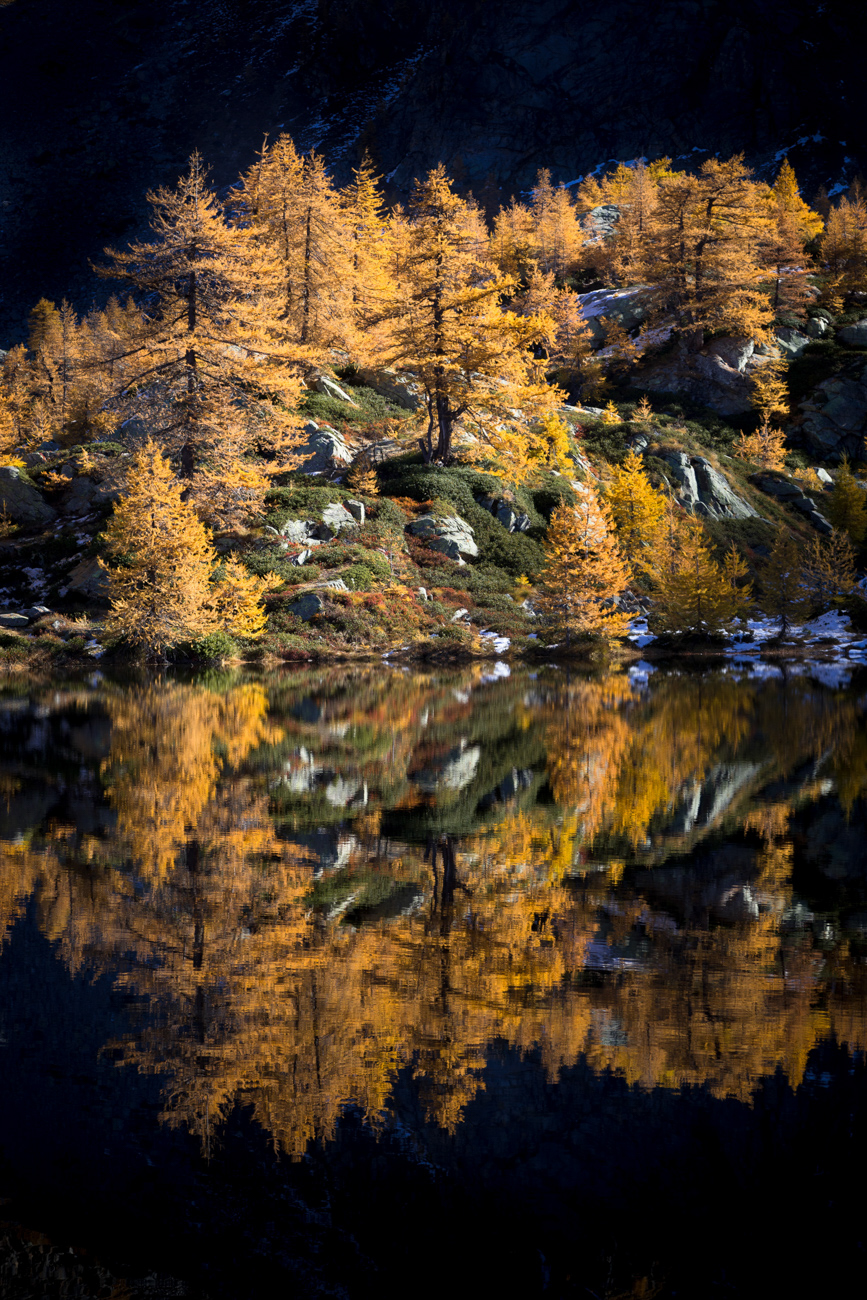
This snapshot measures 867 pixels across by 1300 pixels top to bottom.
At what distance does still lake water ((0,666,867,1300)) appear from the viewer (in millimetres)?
2754

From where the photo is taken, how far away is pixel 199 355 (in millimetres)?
32062

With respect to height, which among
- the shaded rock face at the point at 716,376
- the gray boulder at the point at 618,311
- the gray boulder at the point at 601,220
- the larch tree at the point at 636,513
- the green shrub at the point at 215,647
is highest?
the gray boulder at the point at 601,220

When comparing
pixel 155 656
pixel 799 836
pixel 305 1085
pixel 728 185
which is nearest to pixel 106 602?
pixel 155 656

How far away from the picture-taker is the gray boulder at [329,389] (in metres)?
43.1

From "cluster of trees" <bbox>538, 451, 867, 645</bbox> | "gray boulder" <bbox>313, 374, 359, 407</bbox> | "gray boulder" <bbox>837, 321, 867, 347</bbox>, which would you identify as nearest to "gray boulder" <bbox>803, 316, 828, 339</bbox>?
"gray boulder" <bbox>837, 321, 867, 347</bbox>

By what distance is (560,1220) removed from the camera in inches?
113

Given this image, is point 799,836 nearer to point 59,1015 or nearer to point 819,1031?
point 819,1031

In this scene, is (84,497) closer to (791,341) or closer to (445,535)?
(445,535)

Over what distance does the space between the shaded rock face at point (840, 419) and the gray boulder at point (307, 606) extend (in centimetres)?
3623

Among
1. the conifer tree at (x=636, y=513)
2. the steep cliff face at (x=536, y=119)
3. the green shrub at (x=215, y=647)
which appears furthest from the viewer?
the steep cliff face at (x=536, y=119)

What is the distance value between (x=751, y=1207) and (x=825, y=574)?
124 ft

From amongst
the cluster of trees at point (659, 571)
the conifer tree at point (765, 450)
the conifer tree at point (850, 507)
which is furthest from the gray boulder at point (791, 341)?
the cluster of trees at point (659, 571)

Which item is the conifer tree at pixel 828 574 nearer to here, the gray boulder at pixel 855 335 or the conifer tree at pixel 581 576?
the conifer tree at pixel 581 576

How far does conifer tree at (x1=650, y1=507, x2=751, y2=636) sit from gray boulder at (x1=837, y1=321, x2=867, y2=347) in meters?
30.9
